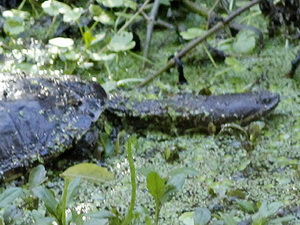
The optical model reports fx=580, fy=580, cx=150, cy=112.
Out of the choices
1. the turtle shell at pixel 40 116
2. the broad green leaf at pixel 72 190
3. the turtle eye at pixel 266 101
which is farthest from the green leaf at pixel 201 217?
the turtle eye at pixel 266 101

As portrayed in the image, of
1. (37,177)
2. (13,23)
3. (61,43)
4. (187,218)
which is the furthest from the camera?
(13,23)

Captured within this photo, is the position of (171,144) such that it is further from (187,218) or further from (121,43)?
(121,43)

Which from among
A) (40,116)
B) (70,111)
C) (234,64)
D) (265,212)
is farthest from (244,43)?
(265,212)

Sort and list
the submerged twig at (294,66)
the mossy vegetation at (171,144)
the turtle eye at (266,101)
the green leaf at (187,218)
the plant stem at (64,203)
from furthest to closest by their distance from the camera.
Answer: the submerged twig at (294,66)
the turtle eye at (266,101)
the green leaf at (187,218)
the mossy vegetation at (171,144)
the plant stem at (64,203)

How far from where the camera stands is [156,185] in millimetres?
1330

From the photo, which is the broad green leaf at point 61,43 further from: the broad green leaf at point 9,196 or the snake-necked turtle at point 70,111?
the broad green leaf at point 9,196

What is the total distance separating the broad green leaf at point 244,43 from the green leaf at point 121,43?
0.51m

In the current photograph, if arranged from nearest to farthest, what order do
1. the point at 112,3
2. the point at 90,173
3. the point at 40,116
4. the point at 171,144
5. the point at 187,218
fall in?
the point at 187,218
the point at 90,173
the point at 40,116
the point at 171,144
the point at 112,3

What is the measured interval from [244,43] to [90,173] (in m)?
1.29

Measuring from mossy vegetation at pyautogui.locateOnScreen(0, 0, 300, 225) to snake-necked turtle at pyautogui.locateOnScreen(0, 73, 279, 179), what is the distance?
8 cm

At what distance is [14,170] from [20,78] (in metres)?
0.43

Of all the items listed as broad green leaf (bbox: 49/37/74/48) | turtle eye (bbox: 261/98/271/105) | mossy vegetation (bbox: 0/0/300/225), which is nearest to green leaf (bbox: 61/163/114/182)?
mossy vegetation (bbox: 0/0/300/225)

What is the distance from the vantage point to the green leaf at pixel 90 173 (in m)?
1.74

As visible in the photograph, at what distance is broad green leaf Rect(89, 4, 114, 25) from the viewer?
2.87 m
